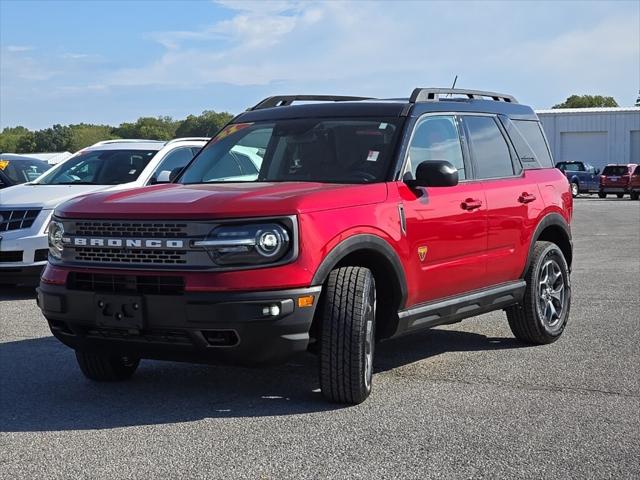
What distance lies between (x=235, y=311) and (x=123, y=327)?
0.69 metres

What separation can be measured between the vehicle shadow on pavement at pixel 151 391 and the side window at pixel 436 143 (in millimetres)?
1506

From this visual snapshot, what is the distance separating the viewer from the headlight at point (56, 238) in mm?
6020

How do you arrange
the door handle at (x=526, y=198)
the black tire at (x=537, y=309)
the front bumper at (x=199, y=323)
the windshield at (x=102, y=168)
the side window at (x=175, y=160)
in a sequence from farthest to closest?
the side window at (x=175, y=160) → the windshield at (x=102, y=168) → the black tire at (x=537, y=309) → the door handle at (x=526, y=198) → the front bumper at (x=199, y=323)

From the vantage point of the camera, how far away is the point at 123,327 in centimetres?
557

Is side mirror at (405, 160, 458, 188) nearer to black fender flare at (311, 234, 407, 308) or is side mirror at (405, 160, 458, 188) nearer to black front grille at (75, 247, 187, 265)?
black fender flare at (311, 234, 407, 308)

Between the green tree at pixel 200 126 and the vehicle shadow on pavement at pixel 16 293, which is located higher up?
the green tree at pixel 200 126

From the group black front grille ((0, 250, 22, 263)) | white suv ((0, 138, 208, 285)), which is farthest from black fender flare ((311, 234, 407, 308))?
black front grille ((0, 250, 22, 263))

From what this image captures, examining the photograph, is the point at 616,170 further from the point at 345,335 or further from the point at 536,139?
the point at 345,335

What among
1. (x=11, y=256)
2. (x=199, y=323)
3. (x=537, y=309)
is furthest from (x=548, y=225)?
(x=11, y=256)

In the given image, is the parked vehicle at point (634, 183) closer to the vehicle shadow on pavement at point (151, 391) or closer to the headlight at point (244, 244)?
the vehicle shadow on pavement at point (151, 391)

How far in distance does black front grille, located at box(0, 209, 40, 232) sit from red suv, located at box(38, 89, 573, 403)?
173 inches

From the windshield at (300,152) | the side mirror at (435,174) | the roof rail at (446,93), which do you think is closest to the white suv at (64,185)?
the windshield at (300,152)

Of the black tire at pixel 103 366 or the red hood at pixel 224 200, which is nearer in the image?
the red hood at pixel 224 200

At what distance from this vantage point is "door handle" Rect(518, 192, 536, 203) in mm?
7602
